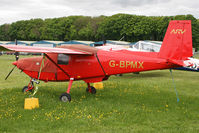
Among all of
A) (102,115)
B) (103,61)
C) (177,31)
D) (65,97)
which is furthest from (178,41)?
(65,97)

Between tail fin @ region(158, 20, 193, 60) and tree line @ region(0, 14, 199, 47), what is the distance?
6900 centimetres

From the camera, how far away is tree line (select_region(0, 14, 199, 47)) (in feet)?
269

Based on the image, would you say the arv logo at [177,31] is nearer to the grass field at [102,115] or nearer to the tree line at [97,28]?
the grass field at [102,115]

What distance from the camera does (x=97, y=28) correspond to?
10062 cm

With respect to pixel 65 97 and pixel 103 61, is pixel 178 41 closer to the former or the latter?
pixel 103 61

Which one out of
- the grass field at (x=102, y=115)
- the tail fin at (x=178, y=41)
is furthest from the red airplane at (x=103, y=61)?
the grass field at (x=102, y=115)

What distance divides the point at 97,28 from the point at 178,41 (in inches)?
3694

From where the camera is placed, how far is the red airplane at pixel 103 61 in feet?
27.2

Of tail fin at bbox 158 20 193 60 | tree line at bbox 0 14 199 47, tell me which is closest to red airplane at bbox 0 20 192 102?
tail fin at bbox 158 20 193 60

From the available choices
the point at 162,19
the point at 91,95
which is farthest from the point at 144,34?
the point at 91,95

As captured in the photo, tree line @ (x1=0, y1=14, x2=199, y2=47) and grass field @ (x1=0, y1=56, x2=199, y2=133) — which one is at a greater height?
tree line @ (x1=0, y1=14, x2=199, y2=47)

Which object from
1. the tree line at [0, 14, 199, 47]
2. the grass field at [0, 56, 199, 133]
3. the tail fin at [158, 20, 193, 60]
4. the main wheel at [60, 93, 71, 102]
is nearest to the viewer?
the grass field at [0, 56, 199, 133]

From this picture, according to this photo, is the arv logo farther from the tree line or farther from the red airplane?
the tree line

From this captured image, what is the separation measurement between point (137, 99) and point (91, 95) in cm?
214
